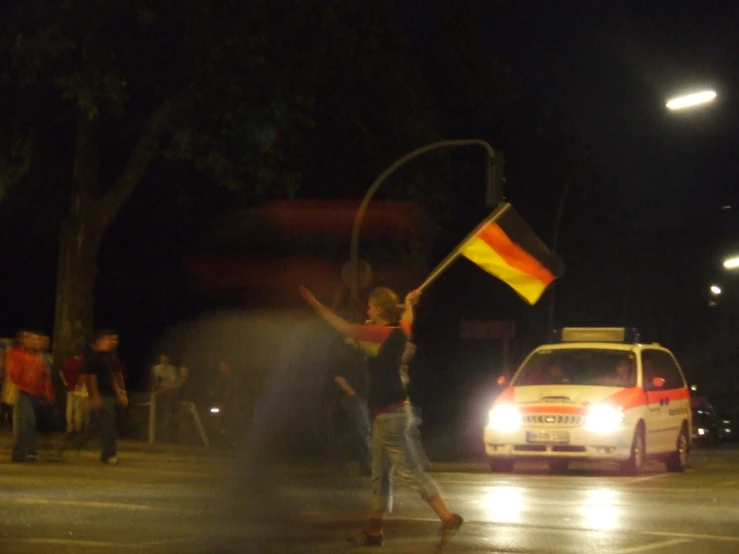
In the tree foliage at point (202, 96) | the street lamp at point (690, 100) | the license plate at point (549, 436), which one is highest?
the tree foliage at point (202, 96)

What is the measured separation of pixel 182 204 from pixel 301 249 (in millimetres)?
3249

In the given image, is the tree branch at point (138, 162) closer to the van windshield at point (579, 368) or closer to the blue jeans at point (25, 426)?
Answer: the blue jeans at point (25, 426)

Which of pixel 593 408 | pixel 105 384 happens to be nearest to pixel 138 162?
pixel 105 384

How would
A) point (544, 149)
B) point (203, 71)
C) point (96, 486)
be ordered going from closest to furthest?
point (96, 486)
point (203, 71)
point (544, 149)

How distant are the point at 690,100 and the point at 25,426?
10116mm

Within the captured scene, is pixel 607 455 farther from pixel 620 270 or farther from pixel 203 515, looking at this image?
pixel 620 270

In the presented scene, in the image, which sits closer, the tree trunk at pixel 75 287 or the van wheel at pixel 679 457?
the van wheel at pixel 679 457

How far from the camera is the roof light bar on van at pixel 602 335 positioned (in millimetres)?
21297

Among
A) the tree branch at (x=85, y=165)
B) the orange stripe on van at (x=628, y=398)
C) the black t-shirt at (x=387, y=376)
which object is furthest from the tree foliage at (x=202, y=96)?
the black t-shirt at (x=387, y=376)

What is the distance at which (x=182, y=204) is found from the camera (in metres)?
31.6

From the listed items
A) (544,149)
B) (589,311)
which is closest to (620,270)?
(589,311)

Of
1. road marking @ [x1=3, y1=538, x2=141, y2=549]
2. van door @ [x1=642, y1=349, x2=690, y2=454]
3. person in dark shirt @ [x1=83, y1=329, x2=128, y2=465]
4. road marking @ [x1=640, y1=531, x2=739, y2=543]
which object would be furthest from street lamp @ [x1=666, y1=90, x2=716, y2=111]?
road marking @ [x1=3, y1=538, x2=141, y2=549]

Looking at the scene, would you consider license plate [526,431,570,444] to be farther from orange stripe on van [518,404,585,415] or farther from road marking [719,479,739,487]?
road marking [719,479,739,487]

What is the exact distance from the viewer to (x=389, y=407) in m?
10.2
